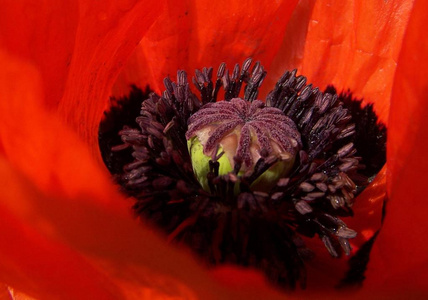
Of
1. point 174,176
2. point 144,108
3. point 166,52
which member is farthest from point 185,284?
point 166,52

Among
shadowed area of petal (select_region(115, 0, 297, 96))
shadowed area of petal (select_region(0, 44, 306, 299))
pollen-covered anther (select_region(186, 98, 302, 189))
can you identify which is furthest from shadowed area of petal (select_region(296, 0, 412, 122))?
shadowed area of petal (select_region(0, 44, 306, 299))

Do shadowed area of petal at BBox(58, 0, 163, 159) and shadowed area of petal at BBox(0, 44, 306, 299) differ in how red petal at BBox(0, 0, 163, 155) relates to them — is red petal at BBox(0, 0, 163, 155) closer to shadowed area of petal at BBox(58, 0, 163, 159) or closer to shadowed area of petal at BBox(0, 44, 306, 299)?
shadowed area of petal at BBox(58, 0, 163, 159)

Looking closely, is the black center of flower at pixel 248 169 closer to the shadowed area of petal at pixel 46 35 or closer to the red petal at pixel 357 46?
the red petal at pixel 357 46

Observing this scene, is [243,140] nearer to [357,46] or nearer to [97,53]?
[97,53]

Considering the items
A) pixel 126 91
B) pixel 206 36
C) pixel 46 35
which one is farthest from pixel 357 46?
pixel 46 35

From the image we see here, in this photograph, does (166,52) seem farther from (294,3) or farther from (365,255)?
(365,255)

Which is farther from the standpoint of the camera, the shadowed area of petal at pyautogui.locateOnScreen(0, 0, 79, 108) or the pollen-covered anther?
the pollen-covered anther

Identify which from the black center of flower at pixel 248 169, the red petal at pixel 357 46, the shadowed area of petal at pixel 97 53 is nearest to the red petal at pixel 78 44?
the shadowed area of petal at pixel 97 53
